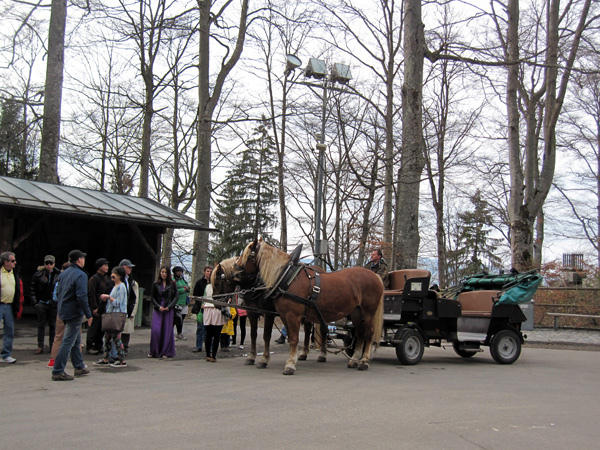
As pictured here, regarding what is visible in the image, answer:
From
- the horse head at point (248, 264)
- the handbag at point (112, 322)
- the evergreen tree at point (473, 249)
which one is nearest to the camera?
the handbag at point (112, 322)

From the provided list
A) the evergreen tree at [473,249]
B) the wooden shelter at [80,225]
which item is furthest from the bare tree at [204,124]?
the evergreen tree at [473,249]

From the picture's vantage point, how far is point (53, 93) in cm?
1723

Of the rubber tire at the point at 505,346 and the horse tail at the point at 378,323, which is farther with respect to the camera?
the rubber tire at the point at 505,346

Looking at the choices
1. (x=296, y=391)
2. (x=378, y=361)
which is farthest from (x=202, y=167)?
(x=296, y=391)

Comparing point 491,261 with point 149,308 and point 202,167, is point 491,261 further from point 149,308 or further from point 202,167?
point 149,308

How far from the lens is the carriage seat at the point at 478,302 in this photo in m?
11.0

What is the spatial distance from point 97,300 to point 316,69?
9.88m

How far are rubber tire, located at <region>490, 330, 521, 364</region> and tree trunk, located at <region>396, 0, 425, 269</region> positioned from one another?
300 cm

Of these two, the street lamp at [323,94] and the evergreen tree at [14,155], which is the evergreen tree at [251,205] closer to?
the evergreen tree at [14,155]

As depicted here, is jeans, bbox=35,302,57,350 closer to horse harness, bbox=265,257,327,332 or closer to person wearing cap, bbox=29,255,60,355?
person wearing cap, bbox=29,255,60,355

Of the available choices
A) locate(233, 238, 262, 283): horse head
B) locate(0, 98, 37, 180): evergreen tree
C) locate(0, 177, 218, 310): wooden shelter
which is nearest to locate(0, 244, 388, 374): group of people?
locate(233, 238, 262, 283): horse head

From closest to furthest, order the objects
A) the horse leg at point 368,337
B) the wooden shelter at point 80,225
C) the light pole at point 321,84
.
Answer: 1. the horse leg at point 368,337
2. the wooden shelter at point 80,225
3. the light pole at point 321,84

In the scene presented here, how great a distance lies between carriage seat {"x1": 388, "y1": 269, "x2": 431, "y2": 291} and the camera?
10797 mm

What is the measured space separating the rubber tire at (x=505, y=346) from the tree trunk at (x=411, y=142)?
3.00 metres
